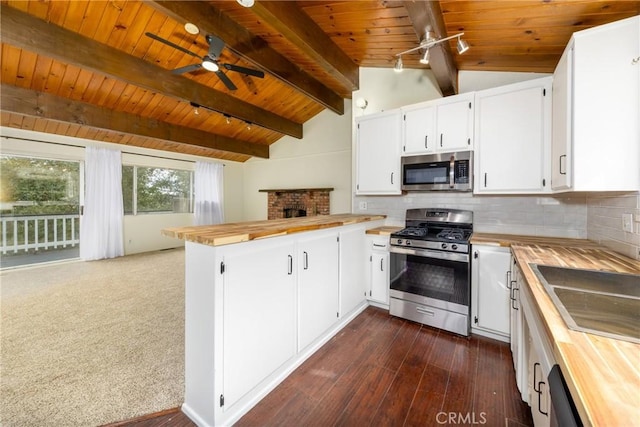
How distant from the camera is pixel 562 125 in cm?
179

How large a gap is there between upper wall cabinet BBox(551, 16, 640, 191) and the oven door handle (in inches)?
36.6

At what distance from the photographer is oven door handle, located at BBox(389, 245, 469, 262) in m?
2.32

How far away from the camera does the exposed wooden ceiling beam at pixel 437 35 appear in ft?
5.95

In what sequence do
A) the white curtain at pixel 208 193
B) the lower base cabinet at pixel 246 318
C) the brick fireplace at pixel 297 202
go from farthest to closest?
the white curtain at pixel 208 193
the brick fireplace at pixel 297 202
the lower base cabinet at pixel 246 318

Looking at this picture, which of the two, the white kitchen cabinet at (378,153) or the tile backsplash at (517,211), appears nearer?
the tile backsplash at (517,211)

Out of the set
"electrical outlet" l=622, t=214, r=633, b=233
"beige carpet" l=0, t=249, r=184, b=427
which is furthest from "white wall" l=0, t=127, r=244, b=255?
"electrical outlet" l=622, t=214, r=633, b=233

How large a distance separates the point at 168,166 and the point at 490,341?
7.20 meters

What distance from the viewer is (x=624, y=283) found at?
1.22m

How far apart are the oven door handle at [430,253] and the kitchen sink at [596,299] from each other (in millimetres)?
878

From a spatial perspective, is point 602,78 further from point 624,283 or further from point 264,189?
point 264,189

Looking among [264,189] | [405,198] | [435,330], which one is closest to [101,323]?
[435,330]

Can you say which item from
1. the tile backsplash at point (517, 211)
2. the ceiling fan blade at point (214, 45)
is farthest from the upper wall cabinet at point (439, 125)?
the ceiling fan blade at point (214, 45)

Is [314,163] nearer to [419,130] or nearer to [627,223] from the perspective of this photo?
[419,130]

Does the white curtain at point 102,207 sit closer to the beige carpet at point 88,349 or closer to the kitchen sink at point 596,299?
the beige carpet at point 88,349
